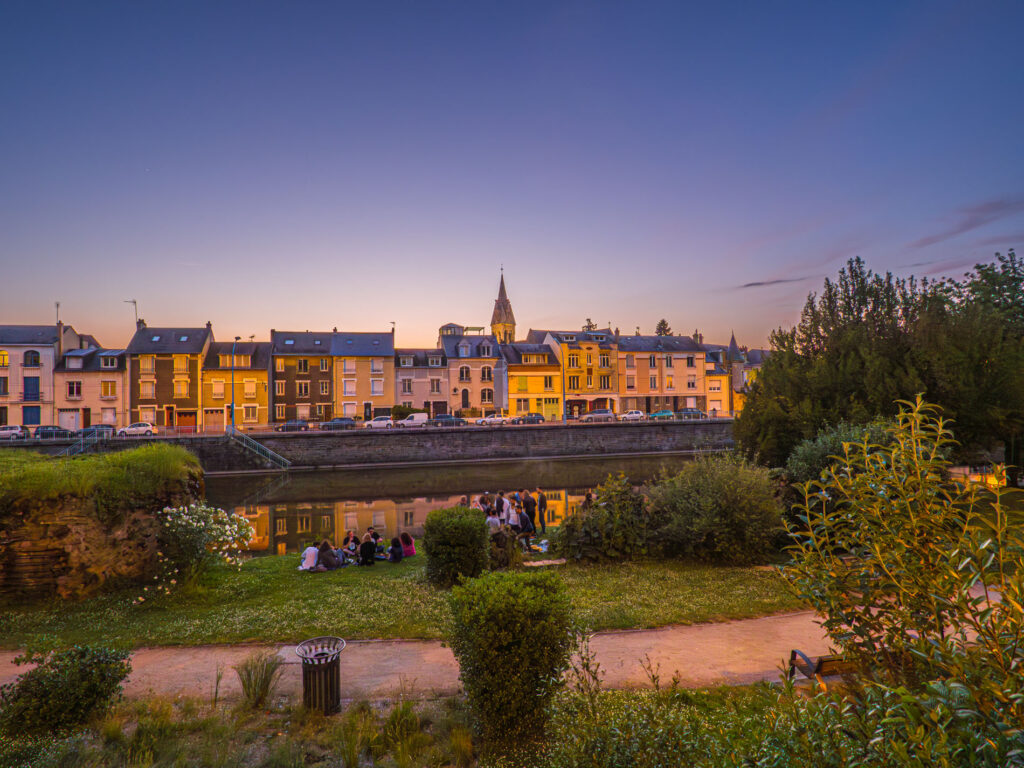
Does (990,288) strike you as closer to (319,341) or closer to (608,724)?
(608,724)

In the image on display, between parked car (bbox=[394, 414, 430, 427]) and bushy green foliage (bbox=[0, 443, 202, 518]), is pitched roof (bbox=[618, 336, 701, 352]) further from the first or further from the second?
bushy green foliage (bbox=[0, 443, 202, 518])

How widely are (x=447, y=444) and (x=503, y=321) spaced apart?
3432 centimetres

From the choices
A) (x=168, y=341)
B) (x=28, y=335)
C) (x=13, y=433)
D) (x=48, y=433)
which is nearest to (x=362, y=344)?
(x=168, y=341)

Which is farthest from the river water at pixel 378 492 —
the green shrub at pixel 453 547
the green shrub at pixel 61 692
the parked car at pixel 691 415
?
the green shrub at pixel 61 692

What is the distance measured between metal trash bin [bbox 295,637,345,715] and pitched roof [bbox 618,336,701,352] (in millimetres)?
54327

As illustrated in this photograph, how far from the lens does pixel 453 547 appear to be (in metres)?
9.17

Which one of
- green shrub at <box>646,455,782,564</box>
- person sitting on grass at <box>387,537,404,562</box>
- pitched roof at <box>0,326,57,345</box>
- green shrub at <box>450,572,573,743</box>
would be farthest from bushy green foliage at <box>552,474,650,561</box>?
Result: pitched roof at <box>0,326,57,345</box>

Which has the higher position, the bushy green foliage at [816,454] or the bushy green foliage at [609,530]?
the bushy green foliage at [816,454]

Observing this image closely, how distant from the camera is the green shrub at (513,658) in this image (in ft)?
14.0

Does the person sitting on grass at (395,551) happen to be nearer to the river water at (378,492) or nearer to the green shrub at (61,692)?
the river water at (378,492)

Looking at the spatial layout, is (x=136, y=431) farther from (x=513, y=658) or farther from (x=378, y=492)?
(x=513, y=658)

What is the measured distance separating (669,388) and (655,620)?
175 feet

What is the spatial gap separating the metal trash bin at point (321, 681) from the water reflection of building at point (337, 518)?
36.5 feet

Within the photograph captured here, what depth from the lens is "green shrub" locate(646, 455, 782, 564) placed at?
1020 centimetres
